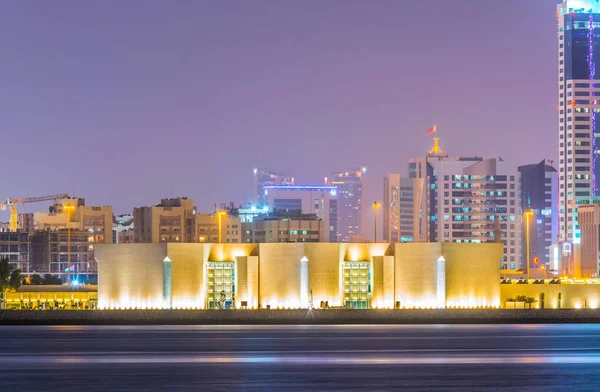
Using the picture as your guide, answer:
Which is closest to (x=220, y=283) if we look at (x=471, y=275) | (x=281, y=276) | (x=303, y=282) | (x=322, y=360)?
(x=281, y=276)

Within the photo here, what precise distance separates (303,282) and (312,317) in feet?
16.2

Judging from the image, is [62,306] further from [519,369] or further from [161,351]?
[519,369]

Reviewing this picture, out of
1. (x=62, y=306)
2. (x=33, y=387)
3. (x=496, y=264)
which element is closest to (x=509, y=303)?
(x=496, y=264)

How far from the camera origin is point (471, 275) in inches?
3123

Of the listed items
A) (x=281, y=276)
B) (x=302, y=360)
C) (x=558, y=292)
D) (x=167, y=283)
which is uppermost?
(x=281, y=276)

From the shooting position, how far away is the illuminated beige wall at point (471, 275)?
79.0 metres

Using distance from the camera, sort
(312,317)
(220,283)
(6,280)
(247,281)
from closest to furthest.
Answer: (312,317)
(247,281)
(220,283)
(6,280)

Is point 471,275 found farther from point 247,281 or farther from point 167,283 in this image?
point 167,283

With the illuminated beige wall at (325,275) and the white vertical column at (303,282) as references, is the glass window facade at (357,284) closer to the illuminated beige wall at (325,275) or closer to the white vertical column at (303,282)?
the illuminated beige wall at (325,275)

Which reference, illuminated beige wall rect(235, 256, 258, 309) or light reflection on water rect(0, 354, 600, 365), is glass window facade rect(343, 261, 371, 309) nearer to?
illuminated beige wall rect(235, 256, 258, 309)

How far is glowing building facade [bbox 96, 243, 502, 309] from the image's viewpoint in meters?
79.0

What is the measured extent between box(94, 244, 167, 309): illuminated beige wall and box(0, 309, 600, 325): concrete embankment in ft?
8.85

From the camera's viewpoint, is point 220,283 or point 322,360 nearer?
point 322,360

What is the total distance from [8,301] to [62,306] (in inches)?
297
